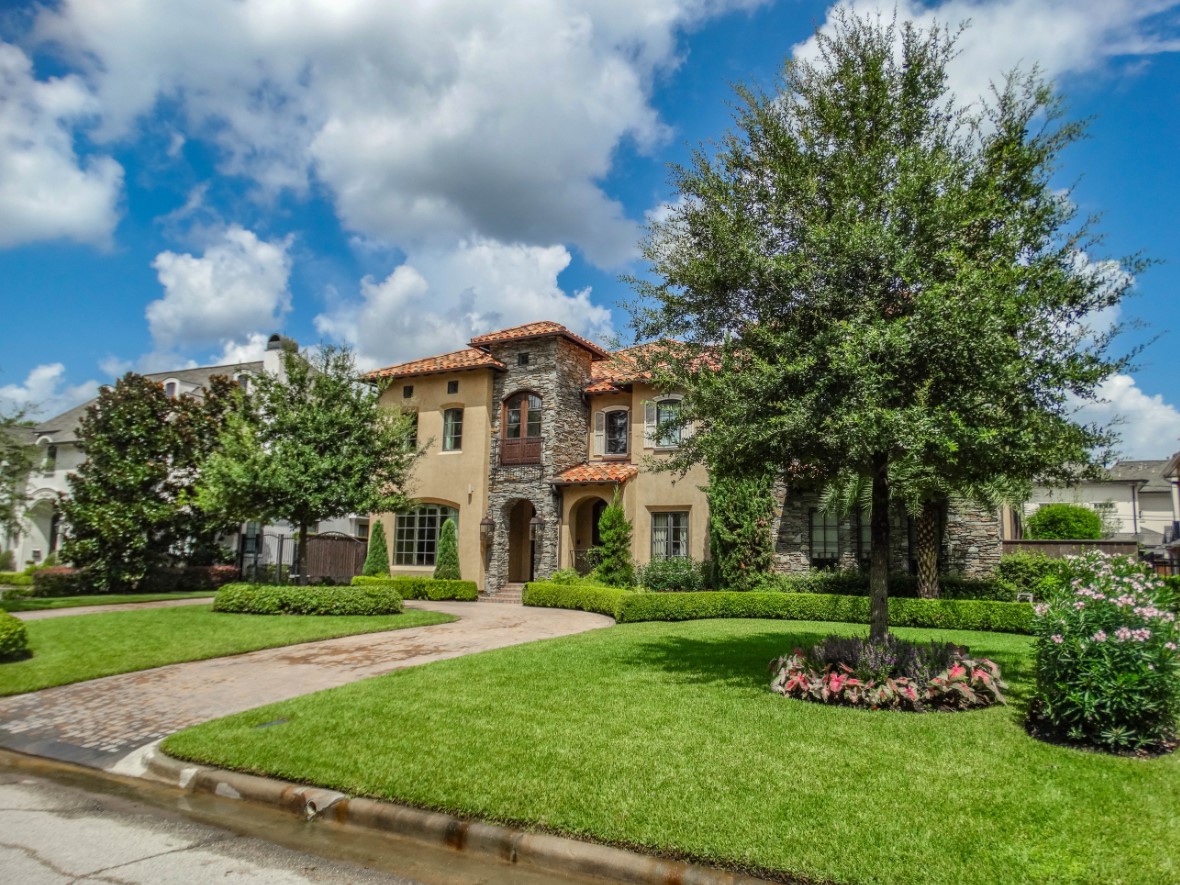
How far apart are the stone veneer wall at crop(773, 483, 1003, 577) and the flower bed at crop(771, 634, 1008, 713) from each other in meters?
9.96

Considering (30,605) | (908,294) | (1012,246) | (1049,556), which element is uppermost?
(1012,246)

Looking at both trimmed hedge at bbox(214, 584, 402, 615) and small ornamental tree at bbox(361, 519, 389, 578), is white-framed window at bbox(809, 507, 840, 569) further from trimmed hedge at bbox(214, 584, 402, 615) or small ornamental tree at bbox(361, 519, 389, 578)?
small ornamental tree at bbox(361, 519, 389, 578)

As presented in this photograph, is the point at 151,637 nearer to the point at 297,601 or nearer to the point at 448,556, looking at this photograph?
the point at 297,601

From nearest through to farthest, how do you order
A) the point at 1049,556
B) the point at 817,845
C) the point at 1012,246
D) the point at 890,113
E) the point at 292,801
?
1. the point at 817,845
2. the point at 292,801
3. the point at 1012,246
4. the point at 890,113
5. the point at 1049,556

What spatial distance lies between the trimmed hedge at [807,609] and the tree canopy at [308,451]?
7008 millimetres

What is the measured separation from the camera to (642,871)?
174 inches

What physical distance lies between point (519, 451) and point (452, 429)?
9.32 feet

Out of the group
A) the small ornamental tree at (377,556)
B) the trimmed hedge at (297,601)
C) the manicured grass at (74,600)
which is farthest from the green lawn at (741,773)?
the small ornamental tree at (377,556)

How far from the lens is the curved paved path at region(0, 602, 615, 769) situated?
25.2 ft

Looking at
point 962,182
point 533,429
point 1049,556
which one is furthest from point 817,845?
point 533,429

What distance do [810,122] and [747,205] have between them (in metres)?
1.37

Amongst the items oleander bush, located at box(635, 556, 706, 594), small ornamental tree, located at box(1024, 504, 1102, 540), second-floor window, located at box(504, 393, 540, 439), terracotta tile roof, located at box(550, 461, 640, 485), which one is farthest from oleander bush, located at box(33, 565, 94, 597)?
small ornamental tree, located at box(1024, 504, 1102, 540)

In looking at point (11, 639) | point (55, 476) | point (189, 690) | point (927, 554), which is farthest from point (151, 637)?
point (55, 476)

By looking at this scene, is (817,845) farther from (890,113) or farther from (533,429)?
(533,429)
